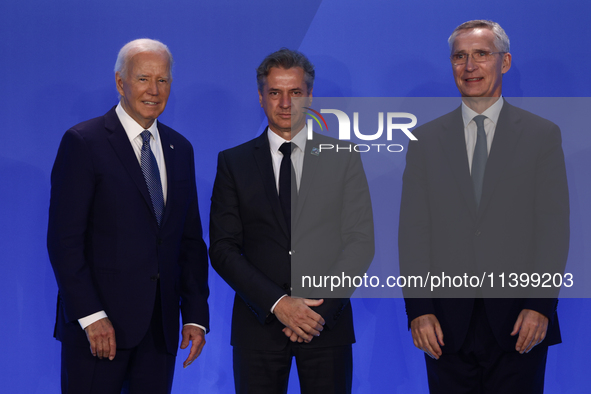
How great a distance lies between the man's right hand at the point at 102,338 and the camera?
2.09 metres

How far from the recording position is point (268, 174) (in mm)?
A: 2371

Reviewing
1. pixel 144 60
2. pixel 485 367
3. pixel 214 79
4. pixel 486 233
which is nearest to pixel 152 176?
pixel 144 60

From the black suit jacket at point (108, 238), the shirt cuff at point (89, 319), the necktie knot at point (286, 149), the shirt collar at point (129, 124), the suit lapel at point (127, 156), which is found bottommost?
the shirt cuff at point (89, 319)

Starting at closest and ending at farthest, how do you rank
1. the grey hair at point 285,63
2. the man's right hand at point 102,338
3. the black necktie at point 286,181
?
the man's right hand at point 102,338
the black necktie at point 286,181
the grey hair at point 285,63

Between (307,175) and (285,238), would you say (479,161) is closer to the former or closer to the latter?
(307,175)

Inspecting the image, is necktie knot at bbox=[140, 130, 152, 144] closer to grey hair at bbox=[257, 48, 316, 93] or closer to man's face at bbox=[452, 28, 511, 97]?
grey hair at bbox=[257, 48, 316, 93]

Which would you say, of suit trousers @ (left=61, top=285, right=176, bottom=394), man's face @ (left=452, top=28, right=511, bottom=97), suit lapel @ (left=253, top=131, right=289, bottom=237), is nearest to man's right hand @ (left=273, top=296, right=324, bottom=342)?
suit lapel @ (left=253, top=131, right=289, bottom=237)

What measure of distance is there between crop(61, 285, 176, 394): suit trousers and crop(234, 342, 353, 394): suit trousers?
33 cm

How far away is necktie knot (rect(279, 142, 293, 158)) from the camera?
7.87 ft

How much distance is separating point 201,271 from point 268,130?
27.3 inches

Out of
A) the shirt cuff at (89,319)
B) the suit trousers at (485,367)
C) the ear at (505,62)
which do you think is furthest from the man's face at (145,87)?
the suit trousers at (485,367)

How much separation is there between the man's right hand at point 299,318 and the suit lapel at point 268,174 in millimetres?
288

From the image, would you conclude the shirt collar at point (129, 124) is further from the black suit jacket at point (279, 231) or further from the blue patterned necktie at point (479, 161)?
the blue patterned necktie at point (479, 161)

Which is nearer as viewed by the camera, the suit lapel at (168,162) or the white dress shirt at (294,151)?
the suit lapel at (168,162)
